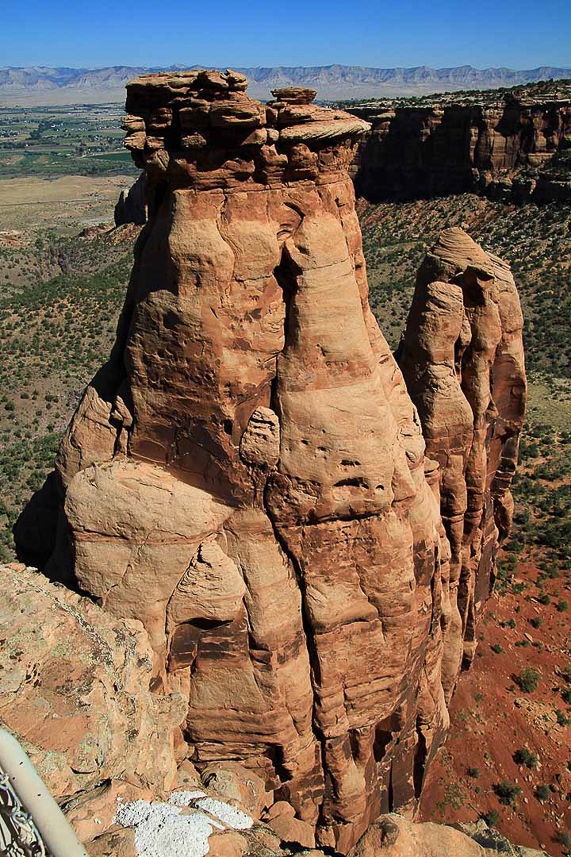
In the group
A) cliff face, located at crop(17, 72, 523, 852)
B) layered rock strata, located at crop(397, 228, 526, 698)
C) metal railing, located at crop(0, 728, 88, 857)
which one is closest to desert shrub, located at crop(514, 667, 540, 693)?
layered rock strata, located at crop(397, 228, 526, 698)

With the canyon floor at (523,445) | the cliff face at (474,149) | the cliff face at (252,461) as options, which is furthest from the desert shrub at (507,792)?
the cliff face at (474,149)

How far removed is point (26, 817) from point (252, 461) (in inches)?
229

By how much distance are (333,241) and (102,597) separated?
6.22m

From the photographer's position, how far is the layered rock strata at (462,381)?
1468 cm

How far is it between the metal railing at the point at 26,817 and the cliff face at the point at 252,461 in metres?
4.74

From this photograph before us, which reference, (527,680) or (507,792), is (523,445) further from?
(507,792)

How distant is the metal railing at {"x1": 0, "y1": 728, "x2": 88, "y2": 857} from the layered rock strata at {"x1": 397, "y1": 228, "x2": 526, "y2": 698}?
1057 cm

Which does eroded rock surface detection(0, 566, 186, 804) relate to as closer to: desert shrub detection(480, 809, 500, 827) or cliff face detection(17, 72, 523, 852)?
cliff face detection(17, 72, 523, 852)

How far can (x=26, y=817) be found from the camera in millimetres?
5152

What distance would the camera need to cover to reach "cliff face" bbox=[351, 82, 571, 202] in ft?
225

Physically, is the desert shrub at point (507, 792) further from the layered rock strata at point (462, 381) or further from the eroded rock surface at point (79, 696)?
the eroded rock surface at point (79, 696)

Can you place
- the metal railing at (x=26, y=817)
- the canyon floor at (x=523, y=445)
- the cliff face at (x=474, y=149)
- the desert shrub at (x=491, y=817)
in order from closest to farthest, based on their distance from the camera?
the metal railing at (x=26, y=817), the desert shrub at (x=491, y=817), the canyon floor at (x=523, y=445), the cliff face at (x=474, y=149)

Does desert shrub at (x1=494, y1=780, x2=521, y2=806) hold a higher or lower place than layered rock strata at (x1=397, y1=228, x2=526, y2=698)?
lower

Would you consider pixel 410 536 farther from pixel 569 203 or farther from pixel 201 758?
pixel 569 203
